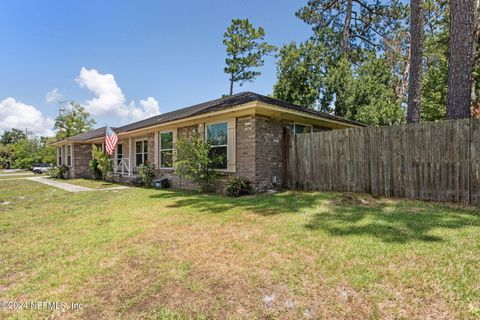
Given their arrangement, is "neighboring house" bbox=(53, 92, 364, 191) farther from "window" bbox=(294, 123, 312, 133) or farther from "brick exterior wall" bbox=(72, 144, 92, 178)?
"brick exterior wall" bbox=(72, 144, 92, 178)

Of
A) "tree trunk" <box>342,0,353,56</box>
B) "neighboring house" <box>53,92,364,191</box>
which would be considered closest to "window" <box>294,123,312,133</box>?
"neighboring house" <box>53,92,364,191</box>

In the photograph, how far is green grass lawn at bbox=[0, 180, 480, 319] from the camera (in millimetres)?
2486

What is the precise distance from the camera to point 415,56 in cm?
870

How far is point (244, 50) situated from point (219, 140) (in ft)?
58.8

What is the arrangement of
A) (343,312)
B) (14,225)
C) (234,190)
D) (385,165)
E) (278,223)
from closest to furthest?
(343,312), (278,223), (14,225), (385,165), (234,190)

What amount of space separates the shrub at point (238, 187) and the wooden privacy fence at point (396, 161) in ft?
5.46

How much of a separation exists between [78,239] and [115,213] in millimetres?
1899

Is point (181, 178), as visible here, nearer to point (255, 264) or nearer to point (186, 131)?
point (186, 131)

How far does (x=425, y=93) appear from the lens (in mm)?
18188

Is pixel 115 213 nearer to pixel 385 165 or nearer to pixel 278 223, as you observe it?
pixel 278 223

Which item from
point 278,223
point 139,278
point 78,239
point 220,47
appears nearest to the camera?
point 139,278

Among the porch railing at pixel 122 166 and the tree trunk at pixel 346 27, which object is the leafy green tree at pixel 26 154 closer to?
the porch railing at pixel 122 166

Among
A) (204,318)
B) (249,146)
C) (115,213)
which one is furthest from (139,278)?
(249,146)

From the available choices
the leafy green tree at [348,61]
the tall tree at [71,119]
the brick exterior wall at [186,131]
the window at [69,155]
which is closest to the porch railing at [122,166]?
the brick exterior wall at [186,131]
